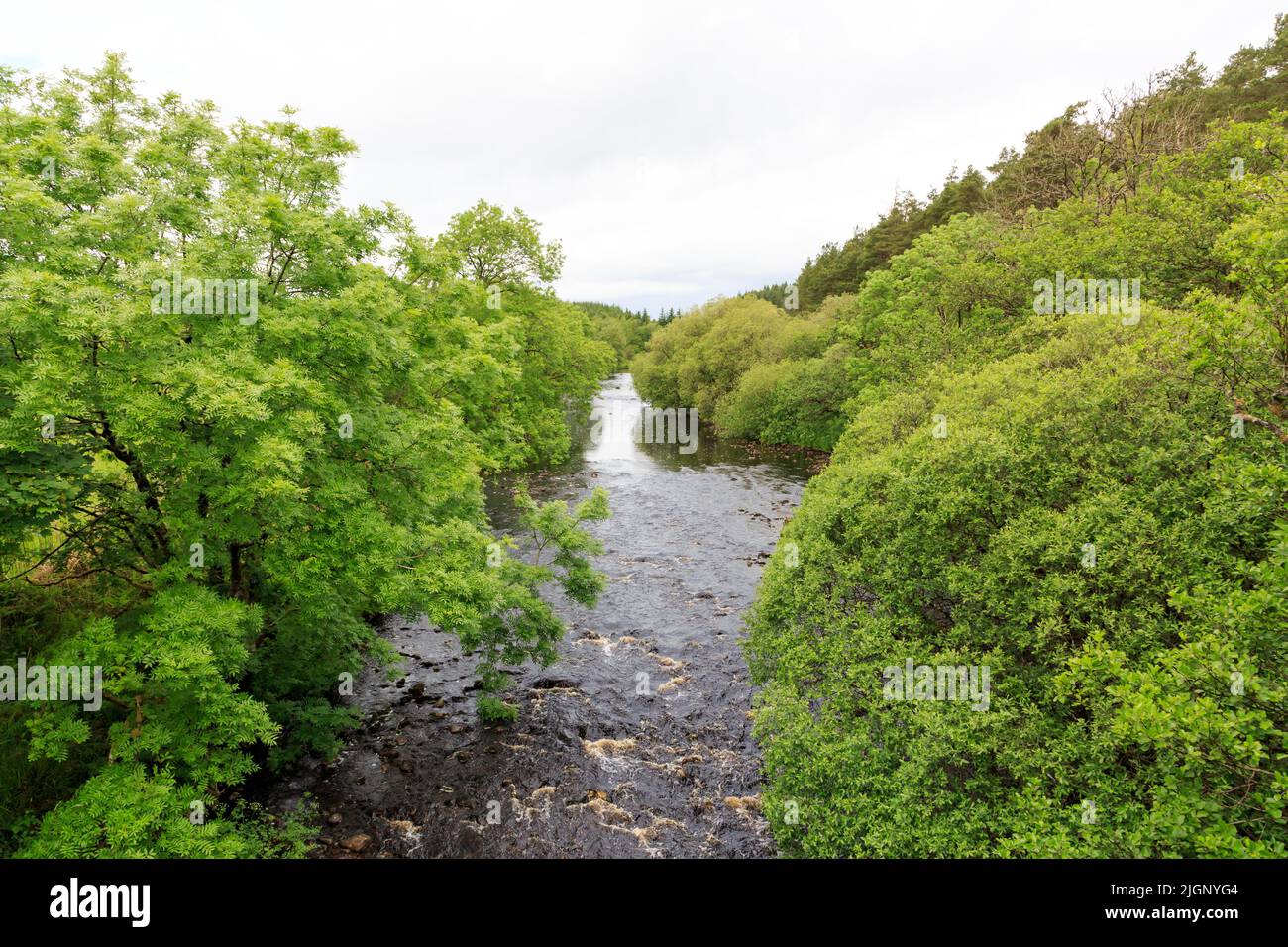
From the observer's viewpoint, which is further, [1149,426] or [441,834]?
Result: [441,834]

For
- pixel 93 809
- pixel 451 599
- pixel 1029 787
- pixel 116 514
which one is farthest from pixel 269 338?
pixel 1029 787

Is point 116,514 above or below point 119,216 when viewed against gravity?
below

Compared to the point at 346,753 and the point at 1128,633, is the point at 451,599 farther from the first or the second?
the point at 1128,633

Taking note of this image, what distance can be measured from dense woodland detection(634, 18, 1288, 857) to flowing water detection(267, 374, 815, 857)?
9.27 feet

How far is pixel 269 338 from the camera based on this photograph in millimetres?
9781
